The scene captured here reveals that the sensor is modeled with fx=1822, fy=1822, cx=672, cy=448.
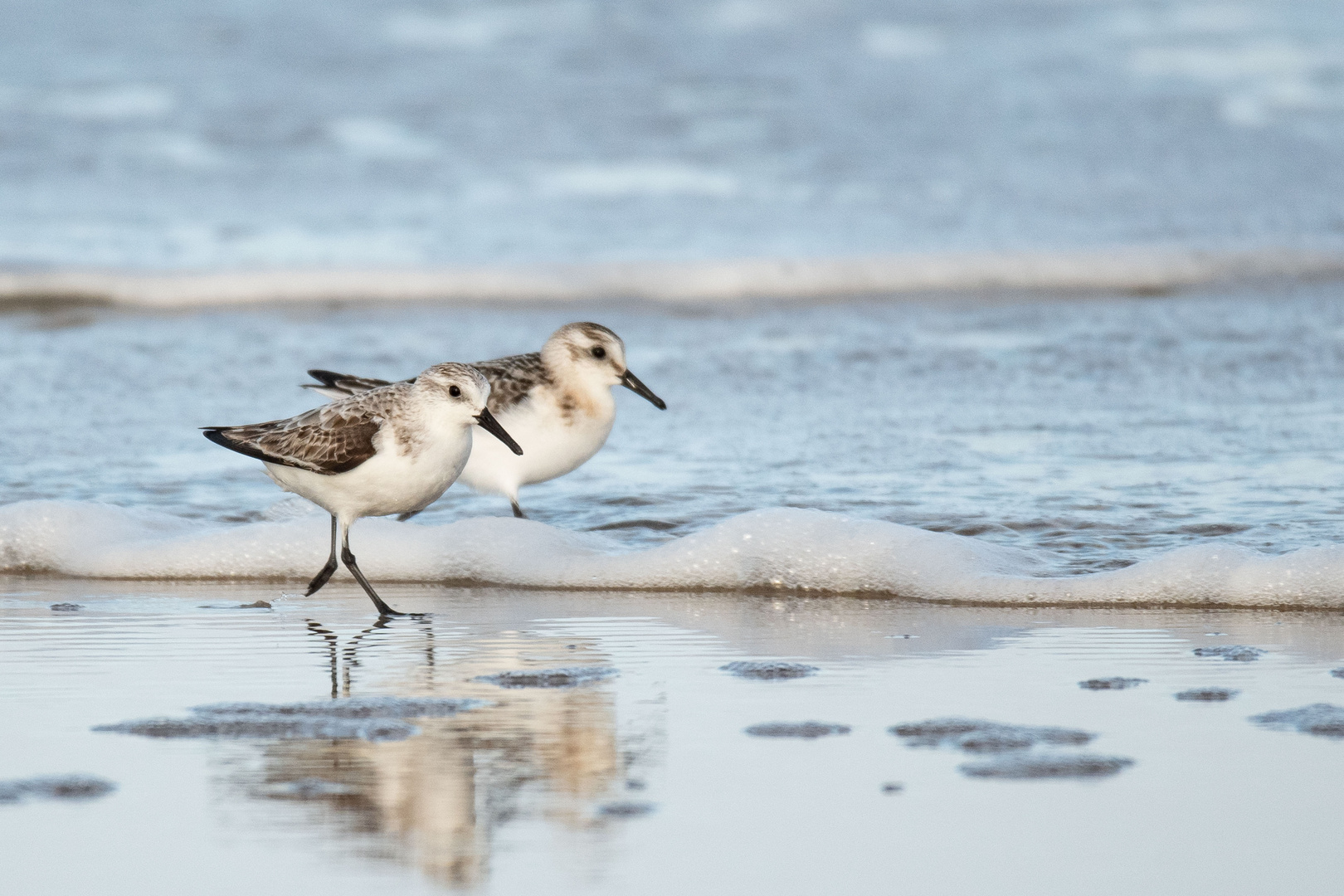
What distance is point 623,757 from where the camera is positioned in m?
3.22

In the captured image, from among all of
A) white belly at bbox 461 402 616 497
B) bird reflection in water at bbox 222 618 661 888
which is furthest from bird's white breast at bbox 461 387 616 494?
bird reflection in water at bbox 222 618 661 888

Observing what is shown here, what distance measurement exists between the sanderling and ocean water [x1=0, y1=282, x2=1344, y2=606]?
167 mm

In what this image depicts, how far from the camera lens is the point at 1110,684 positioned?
147 inches

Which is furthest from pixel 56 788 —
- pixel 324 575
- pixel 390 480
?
pixel 324 575

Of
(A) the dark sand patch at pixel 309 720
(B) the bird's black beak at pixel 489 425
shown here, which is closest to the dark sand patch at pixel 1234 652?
(A) the dark sand patch at pixel 309 720

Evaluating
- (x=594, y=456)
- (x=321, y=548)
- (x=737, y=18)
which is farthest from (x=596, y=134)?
(x=321, y=548)

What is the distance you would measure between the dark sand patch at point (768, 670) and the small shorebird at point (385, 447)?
116cm

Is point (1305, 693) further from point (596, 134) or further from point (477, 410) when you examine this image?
point (596, 134)

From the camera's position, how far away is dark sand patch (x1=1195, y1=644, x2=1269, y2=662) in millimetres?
3982

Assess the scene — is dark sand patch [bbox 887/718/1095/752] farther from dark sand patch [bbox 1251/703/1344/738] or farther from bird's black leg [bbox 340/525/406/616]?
bird's black leg [bbox 340/525/406/616]

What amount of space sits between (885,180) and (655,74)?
12.3 ft

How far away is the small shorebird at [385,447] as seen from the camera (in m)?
4.83

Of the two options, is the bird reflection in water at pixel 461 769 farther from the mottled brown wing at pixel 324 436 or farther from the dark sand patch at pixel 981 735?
the mottled brown wing at pixel 324 436

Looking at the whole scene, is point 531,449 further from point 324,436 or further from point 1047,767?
point 1047,767
